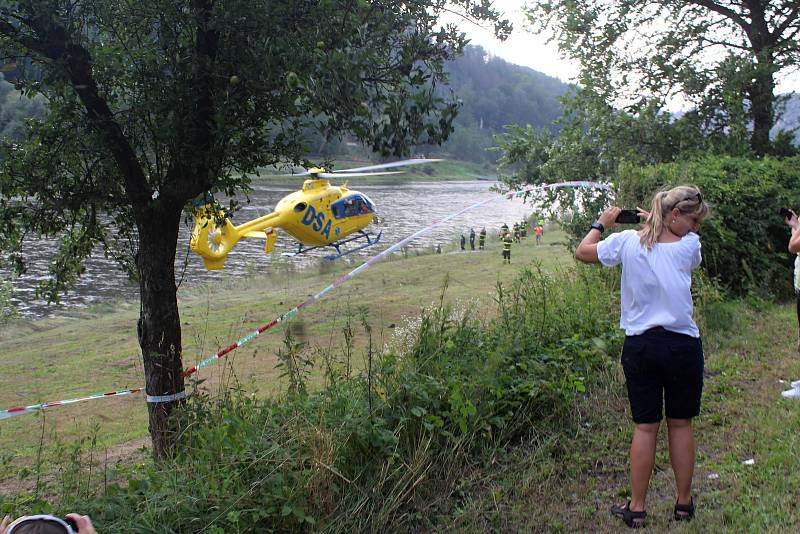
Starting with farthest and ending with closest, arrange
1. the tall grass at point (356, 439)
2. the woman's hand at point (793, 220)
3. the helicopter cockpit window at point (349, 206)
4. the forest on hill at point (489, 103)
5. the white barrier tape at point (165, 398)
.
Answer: the forest on hill at point (489, 103)
the helicopter cockpit window at point (349, 206)
the woman's hand at point (793, 220)
the white barrier tape at point (165, 398)
the tall grass at point (356, 439)

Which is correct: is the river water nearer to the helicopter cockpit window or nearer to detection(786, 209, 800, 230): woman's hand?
the helicopter cockpit window

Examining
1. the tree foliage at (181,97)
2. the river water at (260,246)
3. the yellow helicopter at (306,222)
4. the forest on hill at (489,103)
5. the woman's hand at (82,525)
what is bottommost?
the river water at (260,246)

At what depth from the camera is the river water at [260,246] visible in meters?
25.5

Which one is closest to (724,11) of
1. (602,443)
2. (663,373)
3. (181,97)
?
(602,443)

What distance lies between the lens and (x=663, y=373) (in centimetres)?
359

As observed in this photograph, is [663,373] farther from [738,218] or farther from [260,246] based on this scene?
[260,246]

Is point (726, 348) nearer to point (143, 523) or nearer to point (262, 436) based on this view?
point (262, 436)

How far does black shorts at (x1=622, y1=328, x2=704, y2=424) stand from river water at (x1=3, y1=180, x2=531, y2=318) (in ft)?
19.6

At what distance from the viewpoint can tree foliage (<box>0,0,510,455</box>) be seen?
433cm

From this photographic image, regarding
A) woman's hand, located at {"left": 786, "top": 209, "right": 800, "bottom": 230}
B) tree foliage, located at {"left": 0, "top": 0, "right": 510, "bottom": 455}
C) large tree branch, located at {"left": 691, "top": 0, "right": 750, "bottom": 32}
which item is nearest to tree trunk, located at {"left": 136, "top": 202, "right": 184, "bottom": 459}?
tree foliage, located at {"left": 0, "top": 0, "right": 510, "bottom": 455}

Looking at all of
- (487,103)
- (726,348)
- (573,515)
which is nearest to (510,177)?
(726,348)

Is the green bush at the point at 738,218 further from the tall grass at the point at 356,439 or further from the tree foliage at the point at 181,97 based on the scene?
the tree foliage at the point at 181,97

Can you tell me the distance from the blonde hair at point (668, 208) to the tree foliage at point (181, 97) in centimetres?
147

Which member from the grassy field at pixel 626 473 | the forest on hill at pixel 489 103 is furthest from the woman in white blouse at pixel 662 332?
the forest on hill at pixel 489 103
